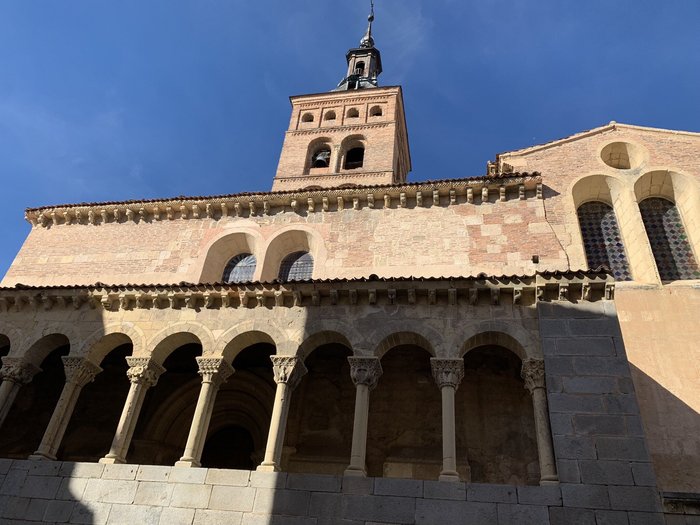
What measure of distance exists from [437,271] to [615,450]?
5668 millimetres

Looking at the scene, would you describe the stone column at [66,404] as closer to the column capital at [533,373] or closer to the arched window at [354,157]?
the column capital at [533,373]

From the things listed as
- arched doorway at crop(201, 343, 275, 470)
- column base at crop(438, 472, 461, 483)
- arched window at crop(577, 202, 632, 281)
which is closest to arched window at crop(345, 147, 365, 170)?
arched window at crop(577, 202, 632, 281)

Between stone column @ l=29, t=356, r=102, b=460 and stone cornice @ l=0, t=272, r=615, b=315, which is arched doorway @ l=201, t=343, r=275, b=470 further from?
stone column @ l=29, t=356, r=102, b=460

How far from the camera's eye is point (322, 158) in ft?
83.7

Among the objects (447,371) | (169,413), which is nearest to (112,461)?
(169,413)

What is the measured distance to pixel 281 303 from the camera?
11742 mm

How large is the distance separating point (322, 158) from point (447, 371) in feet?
55.7

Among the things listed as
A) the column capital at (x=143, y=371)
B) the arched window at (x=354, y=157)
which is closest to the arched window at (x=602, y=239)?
the column capital at (x=143, y=371)

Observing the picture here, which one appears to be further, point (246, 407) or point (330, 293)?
point (246, 407)

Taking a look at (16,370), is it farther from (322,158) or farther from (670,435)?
(322,158)

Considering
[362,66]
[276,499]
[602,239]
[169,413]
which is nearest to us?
[276,499]

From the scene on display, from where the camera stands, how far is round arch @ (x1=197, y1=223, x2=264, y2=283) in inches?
597

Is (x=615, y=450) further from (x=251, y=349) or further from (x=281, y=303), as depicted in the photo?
(x=251, y=349)

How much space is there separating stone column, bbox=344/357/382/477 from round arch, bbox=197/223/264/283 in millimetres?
5353
